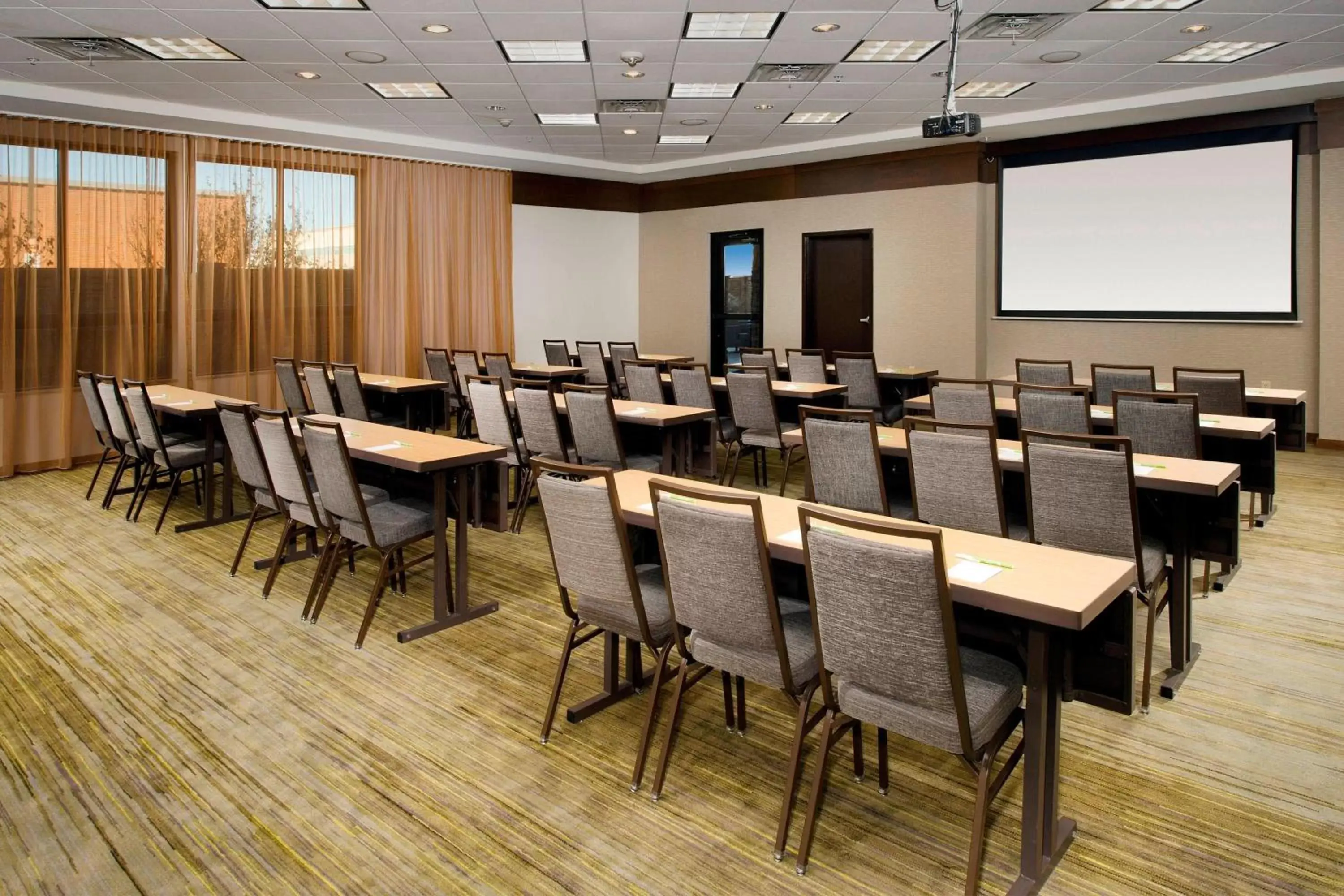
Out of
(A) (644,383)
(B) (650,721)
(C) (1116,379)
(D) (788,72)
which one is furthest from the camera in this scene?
(D) (788,72)

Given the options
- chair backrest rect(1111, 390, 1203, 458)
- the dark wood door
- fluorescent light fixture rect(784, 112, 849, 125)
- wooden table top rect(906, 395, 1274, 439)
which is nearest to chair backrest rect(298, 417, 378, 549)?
wooden table top rect(906, 395, 1274, 439)

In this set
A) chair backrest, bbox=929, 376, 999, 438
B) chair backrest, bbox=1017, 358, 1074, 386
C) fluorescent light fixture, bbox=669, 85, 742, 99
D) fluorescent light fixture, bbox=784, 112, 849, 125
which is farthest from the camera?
fluorescent light fixture, bbox=784, 112, 849, 125

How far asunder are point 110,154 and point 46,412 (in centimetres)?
242

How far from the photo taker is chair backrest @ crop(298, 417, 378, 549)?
11.5 feet

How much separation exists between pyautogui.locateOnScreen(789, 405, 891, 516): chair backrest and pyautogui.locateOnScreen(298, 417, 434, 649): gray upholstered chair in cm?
174

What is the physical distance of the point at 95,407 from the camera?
6.12 meters

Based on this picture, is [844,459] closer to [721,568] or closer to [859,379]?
[721,568]

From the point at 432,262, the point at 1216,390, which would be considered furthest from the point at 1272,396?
the point at 432,262

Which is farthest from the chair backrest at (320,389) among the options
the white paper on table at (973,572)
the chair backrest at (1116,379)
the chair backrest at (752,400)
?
the chair backrest at (1116,379)

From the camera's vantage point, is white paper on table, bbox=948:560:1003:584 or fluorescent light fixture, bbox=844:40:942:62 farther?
fluorescent light fixture, bbox=844:40:942:62

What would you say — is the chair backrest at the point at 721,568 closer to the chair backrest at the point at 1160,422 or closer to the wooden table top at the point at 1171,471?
the wooden table top at the point at 1171,471

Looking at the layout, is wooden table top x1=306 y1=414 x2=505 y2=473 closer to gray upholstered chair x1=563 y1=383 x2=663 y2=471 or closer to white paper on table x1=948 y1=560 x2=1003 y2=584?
gray upholstered chair x1=563 y1=383 x2=663 y2=471

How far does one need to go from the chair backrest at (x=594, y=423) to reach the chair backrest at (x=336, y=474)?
162cm

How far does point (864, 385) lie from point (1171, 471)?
13.1 ft
